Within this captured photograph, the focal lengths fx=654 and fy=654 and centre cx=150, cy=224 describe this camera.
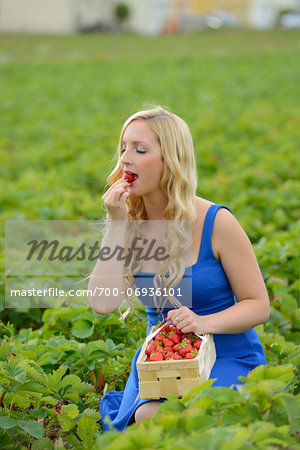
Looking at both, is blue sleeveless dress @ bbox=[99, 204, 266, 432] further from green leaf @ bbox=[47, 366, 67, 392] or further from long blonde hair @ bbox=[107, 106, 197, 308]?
green leaf @ bbox=[47, 366, 67, 392]

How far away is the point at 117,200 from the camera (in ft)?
8.17

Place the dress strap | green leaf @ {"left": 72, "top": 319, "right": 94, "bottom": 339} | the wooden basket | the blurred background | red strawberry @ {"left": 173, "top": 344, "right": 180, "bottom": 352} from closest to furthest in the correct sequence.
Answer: the wooden basket
red strawberry @ {"left": 173, "top": 344, "right": 180, "bottom": 352}
the dress strap
green leaf @ {"left": 72, "top": 319, "right": 94, "bottom": 339}
the blurred background

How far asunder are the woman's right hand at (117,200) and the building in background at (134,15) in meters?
41.8

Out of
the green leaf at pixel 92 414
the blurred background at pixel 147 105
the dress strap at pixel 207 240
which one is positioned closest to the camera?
the dress strap at pixel 207 240

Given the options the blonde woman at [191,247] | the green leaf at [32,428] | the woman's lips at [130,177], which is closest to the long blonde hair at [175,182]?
the blonde woman at [191,247]

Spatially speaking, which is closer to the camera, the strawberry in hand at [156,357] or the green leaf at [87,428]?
the strawberry in hand at [156,357]

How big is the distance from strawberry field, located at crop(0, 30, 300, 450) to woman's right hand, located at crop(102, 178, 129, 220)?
15.3 inches

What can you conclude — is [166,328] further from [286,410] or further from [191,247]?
[286,410]

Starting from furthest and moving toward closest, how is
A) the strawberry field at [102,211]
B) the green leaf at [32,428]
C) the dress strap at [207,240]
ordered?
the dress strap at [207,240] → the green leaf at [32,428] → the strawberry field at [102,211]

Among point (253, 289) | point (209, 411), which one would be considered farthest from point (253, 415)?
point (253, 289)

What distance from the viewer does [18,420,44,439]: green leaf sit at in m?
2.40

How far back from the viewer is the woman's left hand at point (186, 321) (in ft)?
7.69

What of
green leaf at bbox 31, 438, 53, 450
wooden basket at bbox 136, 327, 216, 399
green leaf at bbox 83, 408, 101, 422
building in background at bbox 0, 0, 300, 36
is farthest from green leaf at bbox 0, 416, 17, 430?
building in background at bbox 0, 0, 300, 36

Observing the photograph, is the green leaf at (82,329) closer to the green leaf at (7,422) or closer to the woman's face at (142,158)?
the green leaf at (7,422)
